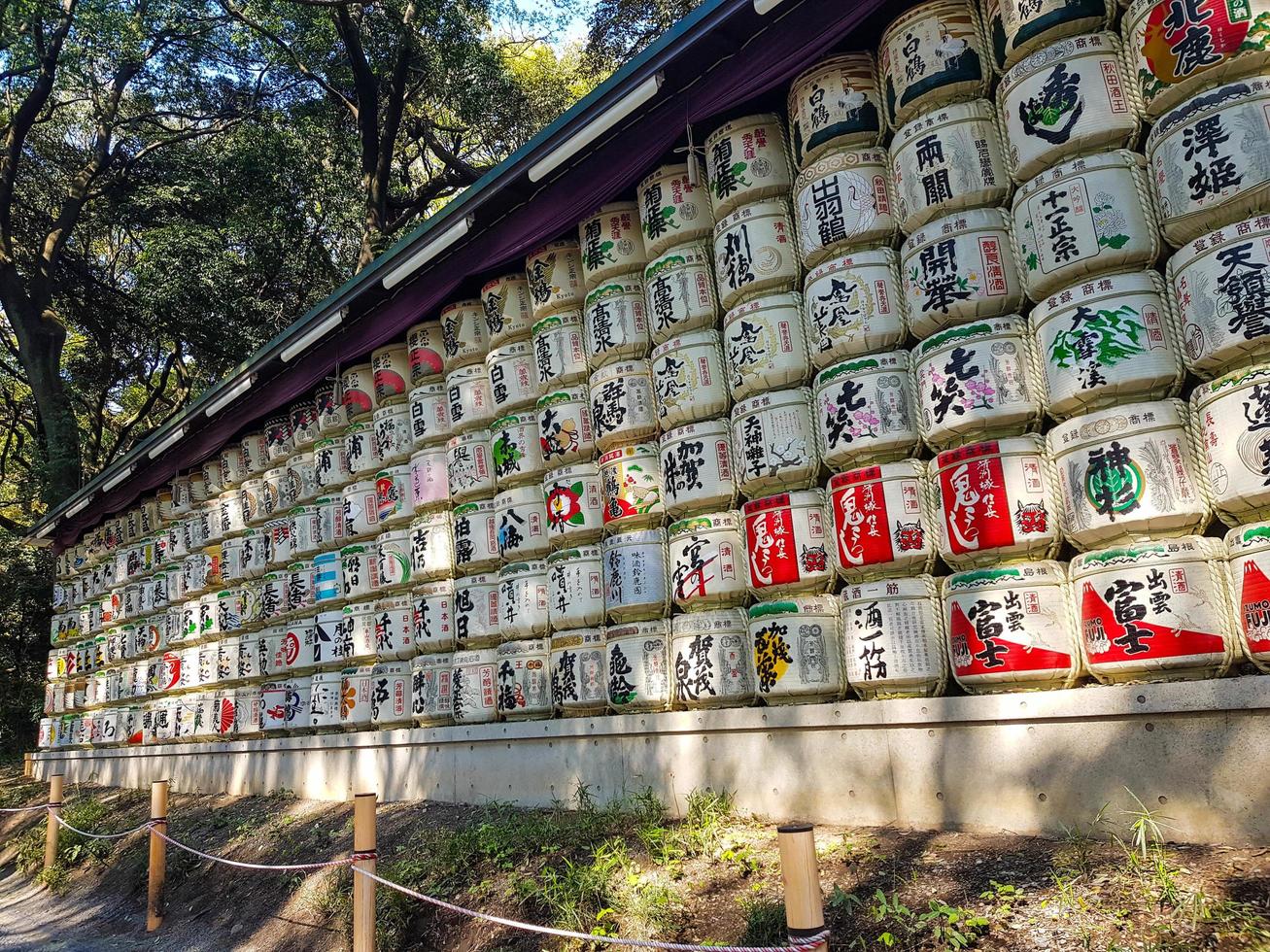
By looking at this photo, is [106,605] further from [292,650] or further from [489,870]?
[489,870]

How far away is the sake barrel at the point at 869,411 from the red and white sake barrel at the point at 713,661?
3.80 ft

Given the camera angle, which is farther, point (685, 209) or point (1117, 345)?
point (685, 209)

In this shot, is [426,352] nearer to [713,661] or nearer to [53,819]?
[713,661]

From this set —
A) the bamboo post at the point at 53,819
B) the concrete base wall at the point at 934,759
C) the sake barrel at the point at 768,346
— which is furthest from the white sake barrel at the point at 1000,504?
the bamboo post at the point at 53,819

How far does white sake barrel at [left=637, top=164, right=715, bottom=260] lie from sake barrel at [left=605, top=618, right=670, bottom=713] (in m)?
2.50

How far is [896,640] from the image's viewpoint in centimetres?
452

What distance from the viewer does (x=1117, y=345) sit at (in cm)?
398

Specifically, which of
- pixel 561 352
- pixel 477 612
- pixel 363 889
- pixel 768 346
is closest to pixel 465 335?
pixel 561 352

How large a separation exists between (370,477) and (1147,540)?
6689mm

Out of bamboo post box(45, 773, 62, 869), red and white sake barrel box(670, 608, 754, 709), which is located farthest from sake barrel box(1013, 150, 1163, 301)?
bamboo post box(45, 773, 62, 869)

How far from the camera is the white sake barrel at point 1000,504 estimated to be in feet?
13.6

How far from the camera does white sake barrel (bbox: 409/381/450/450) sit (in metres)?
7.83

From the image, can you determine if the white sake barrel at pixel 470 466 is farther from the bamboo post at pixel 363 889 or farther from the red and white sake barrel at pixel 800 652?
the bamboo post at pixel 363 889

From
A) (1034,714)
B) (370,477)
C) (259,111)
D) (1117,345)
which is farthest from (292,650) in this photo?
(259,111)
